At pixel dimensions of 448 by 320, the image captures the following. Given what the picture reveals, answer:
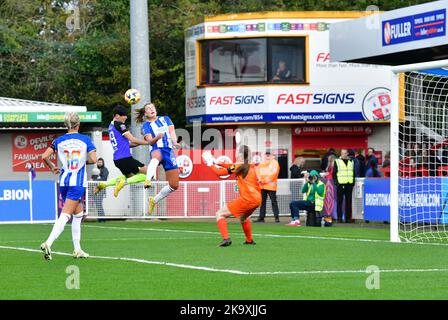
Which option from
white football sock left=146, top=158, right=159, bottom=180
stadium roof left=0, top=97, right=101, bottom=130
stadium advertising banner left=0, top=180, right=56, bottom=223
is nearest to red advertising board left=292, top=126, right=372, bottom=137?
stadium roof left=0, top=97, right=101, bottom=130

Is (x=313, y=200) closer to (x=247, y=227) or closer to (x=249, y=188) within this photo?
(x=247, y=227)

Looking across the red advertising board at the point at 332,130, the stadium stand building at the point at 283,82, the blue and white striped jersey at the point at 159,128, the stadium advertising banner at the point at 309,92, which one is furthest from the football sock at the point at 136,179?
the red advertising board at the point at 332,130

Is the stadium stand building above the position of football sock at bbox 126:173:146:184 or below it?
above

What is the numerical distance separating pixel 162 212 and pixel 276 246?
577 inches

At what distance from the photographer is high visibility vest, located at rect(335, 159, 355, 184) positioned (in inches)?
1209

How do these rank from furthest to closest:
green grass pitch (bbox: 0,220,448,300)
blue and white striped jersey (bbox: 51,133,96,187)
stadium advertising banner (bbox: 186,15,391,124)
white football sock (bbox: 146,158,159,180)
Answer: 1. stadium advertising banner (bbox: 186,15,391,124)
2. white football sock (bbox: 146,158,159,180)
3. blue and white striped jersey (bbox: 51,133,96,187)
4. green grass pitch (bbox: 0,220,448,300)

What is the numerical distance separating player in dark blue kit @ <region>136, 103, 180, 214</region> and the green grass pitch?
1.13 meters

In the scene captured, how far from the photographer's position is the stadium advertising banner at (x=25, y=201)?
32.8 meters

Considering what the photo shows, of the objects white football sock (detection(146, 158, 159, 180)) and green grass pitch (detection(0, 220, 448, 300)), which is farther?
white football sock (detection(146, 158, 159, 180))

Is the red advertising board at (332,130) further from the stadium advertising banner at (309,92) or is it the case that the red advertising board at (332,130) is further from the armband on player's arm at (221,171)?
the armband on player's arm at (221,171)

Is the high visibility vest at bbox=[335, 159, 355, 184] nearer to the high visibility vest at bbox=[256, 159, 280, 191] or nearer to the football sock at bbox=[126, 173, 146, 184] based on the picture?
the high visibility vest at bbox=[256, 159, 280, 191]

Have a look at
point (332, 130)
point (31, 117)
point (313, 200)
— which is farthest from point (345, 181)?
point (31, 117)
